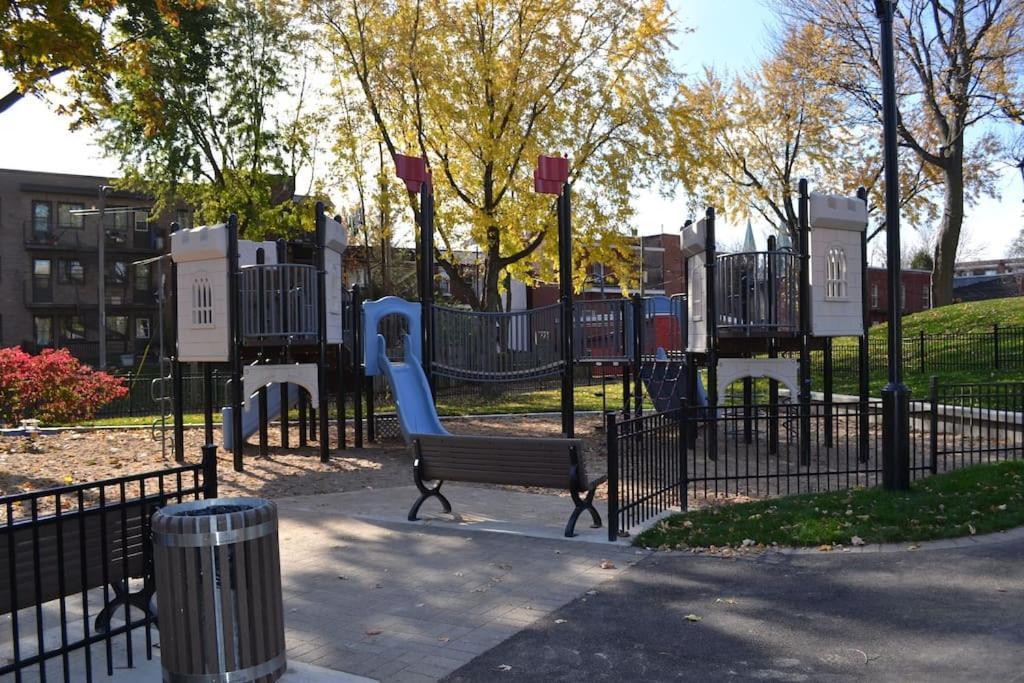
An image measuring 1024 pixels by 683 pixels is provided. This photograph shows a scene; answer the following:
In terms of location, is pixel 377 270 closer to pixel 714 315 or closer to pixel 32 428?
pixel 32 428

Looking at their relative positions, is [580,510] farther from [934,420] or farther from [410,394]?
[410,394]

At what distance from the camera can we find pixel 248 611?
4.08 metres

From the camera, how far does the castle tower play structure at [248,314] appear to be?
1312 centimetres

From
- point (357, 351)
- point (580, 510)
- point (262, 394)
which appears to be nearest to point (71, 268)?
point (357, 351)

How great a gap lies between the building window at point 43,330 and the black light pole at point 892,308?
44.8m

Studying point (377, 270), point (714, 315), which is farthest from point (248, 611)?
point (377, 270)

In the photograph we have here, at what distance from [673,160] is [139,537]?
21579 mm

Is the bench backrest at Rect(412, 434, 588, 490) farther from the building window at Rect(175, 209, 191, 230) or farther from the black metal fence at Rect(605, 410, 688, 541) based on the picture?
the building window at Rect(175, 209, 191, 230)

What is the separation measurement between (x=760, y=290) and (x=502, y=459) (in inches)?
254

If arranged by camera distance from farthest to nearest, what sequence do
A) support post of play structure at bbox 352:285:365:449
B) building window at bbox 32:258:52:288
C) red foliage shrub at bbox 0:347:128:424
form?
building window at bbox 32:258:52:288
red foliage shrub at bbox 0:347:128:424
support post of play structure at bbox 352:285:365:449

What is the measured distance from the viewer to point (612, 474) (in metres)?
7.37

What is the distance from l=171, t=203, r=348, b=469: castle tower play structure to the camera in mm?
13125

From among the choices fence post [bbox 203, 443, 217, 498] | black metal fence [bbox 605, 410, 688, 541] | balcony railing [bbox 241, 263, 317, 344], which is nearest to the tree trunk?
balcony railing [bbox 241, 263, 317, 344]

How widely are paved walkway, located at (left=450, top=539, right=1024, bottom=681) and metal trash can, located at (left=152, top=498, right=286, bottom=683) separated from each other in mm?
1225
